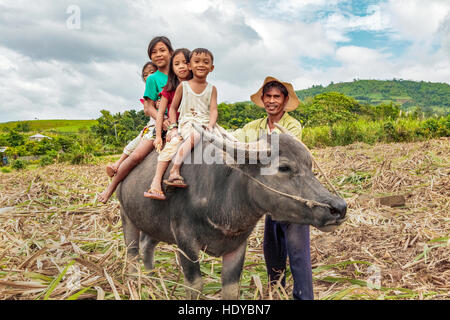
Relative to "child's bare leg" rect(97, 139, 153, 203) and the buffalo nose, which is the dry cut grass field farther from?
the buffalo nose

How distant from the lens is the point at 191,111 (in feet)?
8.34

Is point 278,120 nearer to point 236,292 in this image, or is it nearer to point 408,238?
point 236,292

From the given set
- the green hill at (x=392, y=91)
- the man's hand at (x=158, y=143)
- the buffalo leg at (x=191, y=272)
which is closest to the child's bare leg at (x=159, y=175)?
the man's hand at (x=158, y=143)

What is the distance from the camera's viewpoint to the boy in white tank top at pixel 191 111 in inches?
90.8

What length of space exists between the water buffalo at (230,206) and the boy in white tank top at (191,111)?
0.39 feet

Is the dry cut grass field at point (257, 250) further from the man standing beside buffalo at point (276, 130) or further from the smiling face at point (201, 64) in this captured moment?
the smiling face at point (201, 64)

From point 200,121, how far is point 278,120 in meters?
0.65

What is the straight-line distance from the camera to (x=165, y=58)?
9.79 feet

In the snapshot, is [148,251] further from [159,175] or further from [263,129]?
Result: [263,129]

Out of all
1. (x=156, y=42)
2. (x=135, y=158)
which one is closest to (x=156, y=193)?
(x=135, y=158)

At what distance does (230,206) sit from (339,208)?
0.66 metres

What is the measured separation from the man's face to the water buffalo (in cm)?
71

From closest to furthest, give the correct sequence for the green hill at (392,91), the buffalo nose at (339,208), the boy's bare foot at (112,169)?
1. the buffalo nose at (339,208)
2. the boy's bare foot at (112,169)
3. the green hill at (392,91)
